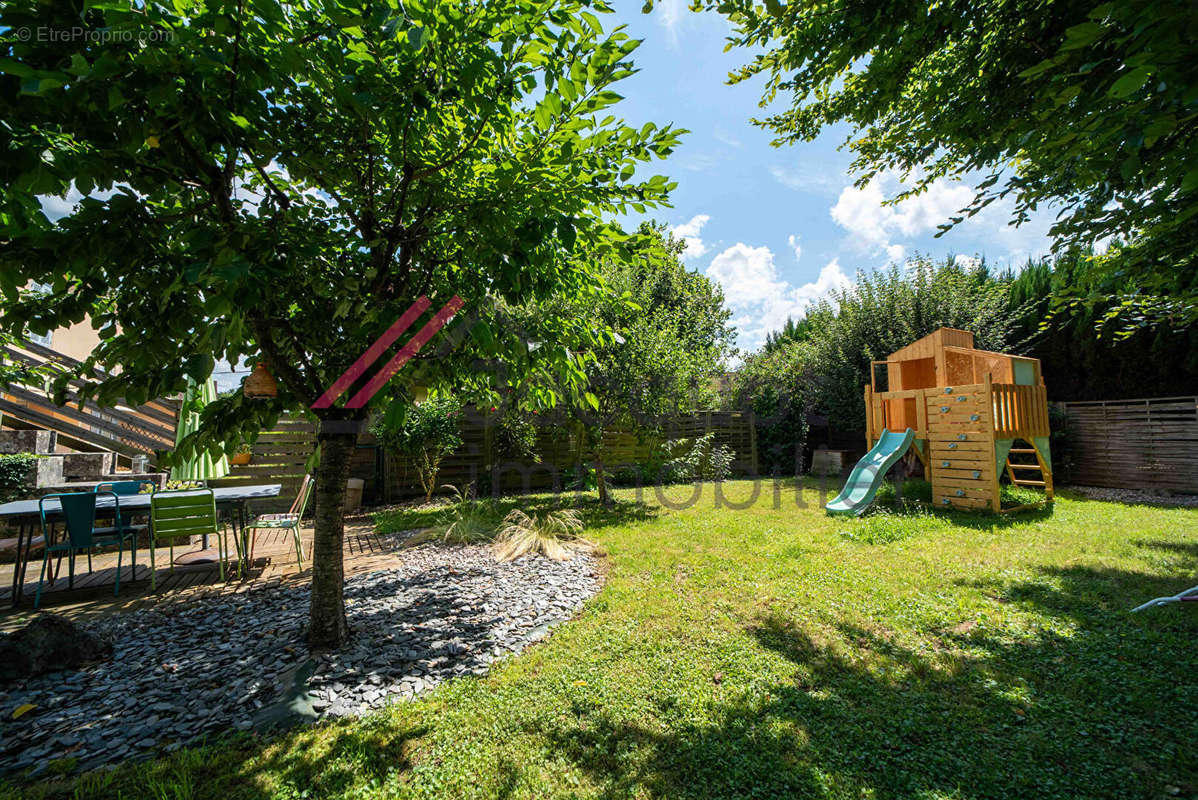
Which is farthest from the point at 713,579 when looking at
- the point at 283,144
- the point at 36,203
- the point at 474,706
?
the point at 36,203

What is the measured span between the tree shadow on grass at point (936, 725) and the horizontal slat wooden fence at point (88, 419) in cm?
817

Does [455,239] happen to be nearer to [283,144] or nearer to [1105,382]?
[283,144]

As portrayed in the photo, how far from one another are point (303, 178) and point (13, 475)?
24.2 ft

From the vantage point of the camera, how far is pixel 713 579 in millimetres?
4551

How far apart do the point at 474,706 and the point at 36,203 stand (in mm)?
2760

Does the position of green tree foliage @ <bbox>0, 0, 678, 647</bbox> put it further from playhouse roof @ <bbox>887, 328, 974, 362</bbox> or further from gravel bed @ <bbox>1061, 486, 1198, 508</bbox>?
gravel bed @ <bbox>1061, 486, 1198, 508</bbox>

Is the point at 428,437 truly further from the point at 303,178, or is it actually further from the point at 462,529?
the point at 303,178

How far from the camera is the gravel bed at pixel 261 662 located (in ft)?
7.95

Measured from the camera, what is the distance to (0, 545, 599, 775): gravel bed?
2.42 m

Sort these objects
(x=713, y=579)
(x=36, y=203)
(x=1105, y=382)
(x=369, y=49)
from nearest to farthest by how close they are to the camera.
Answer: (x=36, y=203), (x=369, y=49), (x=713, y=579), (x=1105, y=382)

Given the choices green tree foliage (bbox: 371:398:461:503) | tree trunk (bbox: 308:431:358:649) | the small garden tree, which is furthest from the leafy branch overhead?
the small garden tree

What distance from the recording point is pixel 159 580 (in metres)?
5.02

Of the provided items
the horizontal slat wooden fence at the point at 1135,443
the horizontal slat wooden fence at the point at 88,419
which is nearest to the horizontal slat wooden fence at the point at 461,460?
the horizontal slat wooden fence at the point at 88,419

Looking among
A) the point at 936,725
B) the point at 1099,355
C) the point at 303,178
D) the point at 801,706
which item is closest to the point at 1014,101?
the point at 936,725
